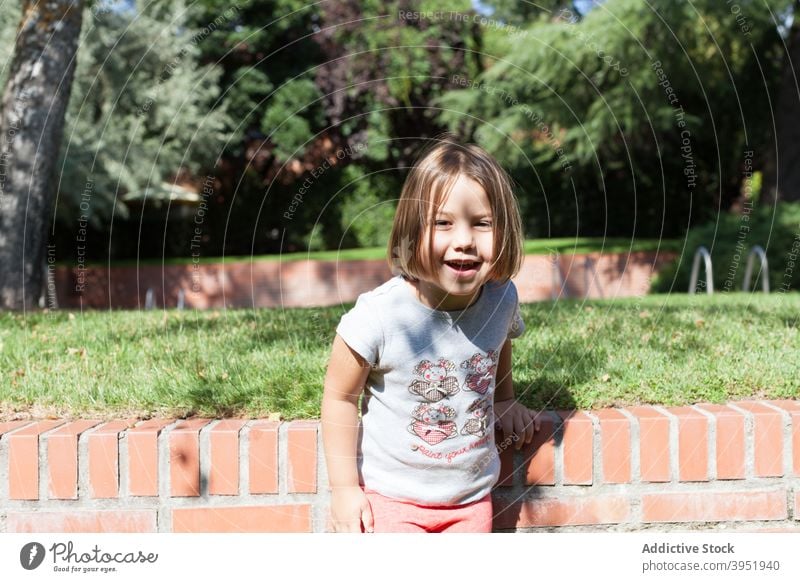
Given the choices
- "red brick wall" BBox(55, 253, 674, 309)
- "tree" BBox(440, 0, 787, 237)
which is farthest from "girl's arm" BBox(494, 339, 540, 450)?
"red brick wall" BBox(55, 253, 674, 309)

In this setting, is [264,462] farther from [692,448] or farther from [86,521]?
[692,448]

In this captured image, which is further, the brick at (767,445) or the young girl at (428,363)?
the brick at (767,445)

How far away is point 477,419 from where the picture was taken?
2.25 m

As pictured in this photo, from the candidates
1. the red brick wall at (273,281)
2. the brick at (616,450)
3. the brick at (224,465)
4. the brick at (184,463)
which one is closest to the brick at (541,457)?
the brick at (616,450)

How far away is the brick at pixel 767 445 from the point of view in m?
2.54

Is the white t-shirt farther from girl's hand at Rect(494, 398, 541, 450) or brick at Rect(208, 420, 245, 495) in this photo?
brick at Rect(208, 420, 245, 495)

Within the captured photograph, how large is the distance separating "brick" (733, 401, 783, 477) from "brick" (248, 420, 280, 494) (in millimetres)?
1625

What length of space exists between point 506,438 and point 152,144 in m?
20.1

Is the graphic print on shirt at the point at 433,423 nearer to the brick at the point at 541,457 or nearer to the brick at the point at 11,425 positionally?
the brick at the point at 541,457

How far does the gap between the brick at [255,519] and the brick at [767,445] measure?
1.53 meters

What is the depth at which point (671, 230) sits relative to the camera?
20.6 metres

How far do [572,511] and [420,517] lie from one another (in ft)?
2.06

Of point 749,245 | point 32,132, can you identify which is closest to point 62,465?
point 32,132

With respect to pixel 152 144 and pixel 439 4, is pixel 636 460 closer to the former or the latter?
pixel 439 4
